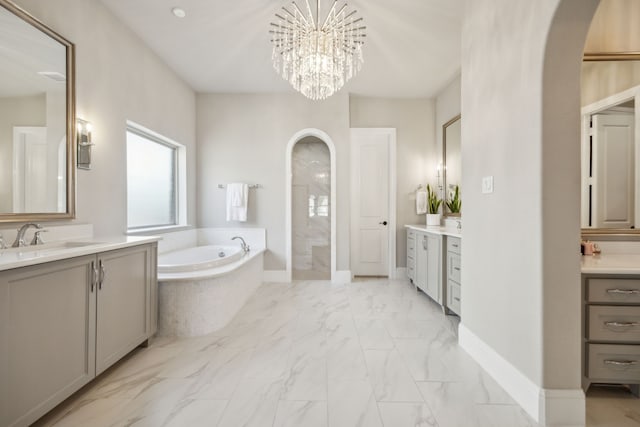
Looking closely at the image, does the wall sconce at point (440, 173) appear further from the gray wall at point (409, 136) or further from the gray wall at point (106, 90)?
the gray wall at point (106, 90)

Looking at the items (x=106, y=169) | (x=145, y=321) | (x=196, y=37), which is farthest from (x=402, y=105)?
(x=145, y=321)

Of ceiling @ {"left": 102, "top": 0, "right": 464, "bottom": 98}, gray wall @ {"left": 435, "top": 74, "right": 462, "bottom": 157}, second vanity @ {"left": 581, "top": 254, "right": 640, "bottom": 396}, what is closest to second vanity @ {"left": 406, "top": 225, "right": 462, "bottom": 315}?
second vanity @ {"left": 581, "top": 254, "right": 640, "bottom": 396}

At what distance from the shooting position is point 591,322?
1.59 metres

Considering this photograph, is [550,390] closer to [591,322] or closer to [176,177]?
[591,322]

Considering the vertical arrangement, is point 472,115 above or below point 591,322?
above

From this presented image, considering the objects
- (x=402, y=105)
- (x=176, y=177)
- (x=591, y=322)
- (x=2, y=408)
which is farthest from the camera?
(x=402, y=105)

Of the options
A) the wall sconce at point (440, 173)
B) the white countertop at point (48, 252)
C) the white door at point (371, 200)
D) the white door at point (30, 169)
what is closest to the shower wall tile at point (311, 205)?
the white door at point (371, 200)

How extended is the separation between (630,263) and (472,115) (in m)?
1.25

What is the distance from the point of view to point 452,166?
12.8 ft

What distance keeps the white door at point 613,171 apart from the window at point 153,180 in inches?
150

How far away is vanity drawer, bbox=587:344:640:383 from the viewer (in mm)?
1578

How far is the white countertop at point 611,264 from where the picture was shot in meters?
1.54

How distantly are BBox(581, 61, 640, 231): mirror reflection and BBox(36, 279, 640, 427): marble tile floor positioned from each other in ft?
3.49

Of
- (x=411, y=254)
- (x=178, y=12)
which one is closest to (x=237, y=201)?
(x=178, y=12)
